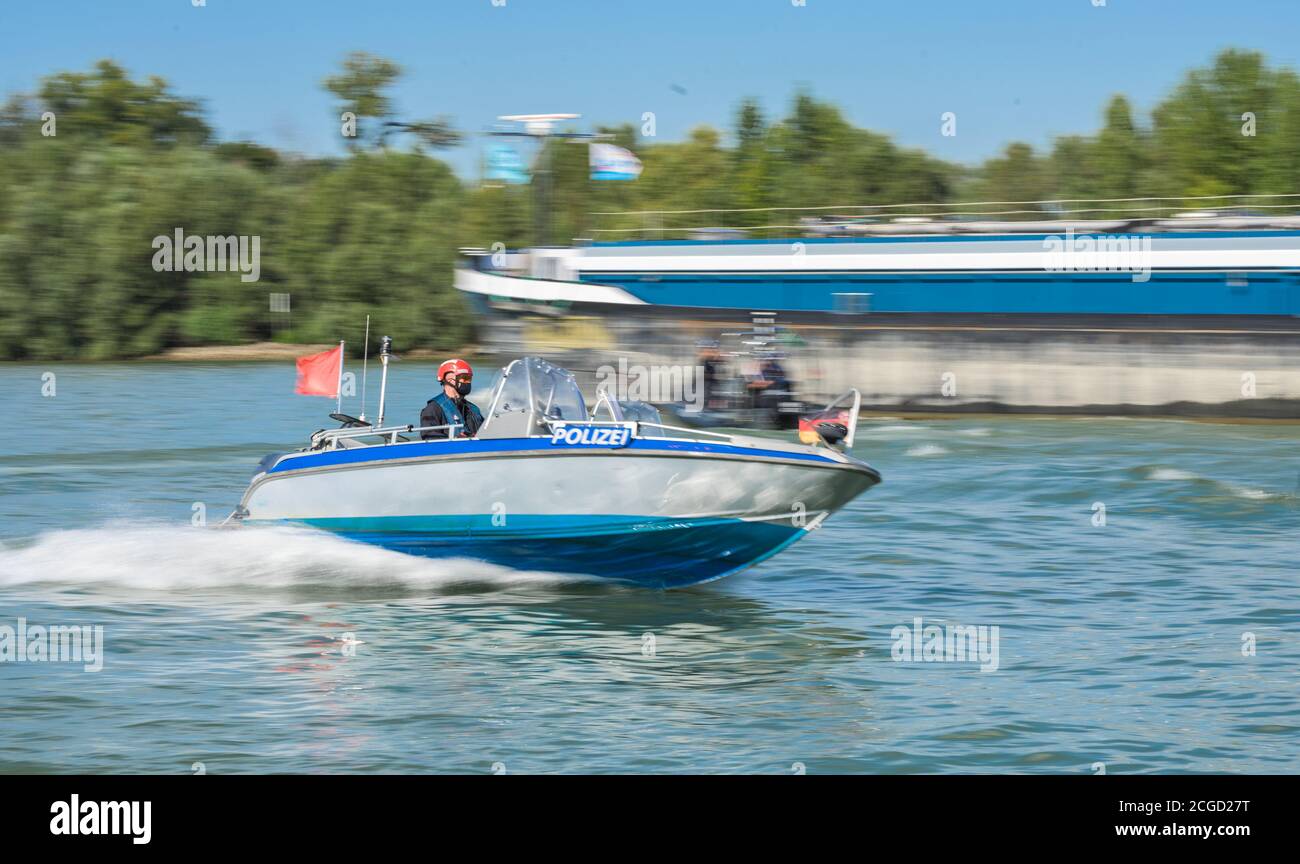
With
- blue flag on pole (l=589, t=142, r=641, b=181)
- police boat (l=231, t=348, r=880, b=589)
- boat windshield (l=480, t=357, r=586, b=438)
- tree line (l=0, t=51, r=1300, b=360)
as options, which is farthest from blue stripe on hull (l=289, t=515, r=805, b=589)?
tree line (l=0, t=51, r=1300, b=360)

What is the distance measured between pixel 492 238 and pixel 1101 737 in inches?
3057

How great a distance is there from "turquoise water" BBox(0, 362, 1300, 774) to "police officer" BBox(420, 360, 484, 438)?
4.26ft

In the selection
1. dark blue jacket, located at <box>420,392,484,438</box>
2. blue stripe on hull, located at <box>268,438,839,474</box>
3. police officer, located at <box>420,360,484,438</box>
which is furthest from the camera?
police officer, located at <box>420,360,484,438</box>

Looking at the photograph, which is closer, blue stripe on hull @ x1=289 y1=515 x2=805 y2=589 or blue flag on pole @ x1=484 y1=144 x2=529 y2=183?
blue stripe on hull @ x1=289 y1=515 x2=805 y2=589

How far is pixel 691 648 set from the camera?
11203 millimetres

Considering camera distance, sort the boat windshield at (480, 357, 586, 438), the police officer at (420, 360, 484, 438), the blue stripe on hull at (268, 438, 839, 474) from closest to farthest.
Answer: the blue stripe on hull at (268, 438, 839, 474), the boat windshield at (480, 357, 586, 438), the police officer at (420, 360, 484, 438)

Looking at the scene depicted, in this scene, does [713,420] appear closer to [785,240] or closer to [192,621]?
[785,240]

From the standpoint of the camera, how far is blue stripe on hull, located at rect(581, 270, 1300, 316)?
3131cm

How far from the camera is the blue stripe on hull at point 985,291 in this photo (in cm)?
3131

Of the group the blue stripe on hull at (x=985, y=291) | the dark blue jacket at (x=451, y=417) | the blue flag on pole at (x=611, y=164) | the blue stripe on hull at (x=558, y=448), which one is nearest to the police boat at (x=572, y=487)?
the blue stripe on hull at (x=558, y=448)

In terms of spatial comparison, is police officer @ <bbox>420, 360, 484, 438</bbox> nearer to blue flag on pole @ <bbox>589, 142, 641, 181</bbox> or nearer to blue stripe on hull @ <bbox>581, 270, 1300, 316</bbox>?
blue stripe on hull @ <bbox>581, 270, 1300, 316</bbox>

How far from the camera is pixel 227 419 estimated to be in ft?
110

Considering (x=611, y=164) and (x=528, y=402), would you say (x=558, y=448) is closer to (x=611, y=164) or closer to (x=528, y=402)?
(x=528, y=402)

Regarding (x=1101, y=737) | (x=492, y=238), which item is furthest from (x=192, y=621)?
(x=492, y=238)
